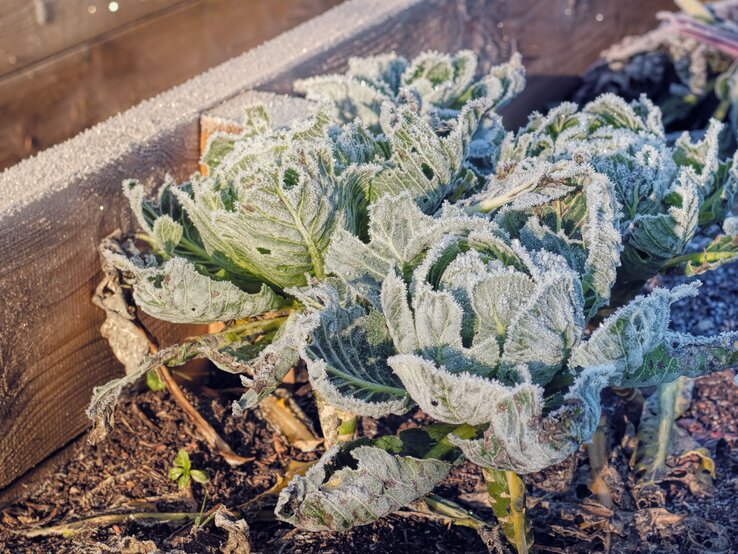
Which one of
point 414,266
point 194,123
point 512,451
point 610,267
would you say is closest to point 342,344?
point 414,266

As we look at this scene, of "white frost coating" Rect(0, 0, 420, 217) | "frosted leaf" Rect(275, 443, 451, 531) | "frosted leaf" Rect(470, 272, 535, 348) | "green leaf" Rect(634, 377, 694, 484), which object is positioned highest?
"white frost coating" Rect(0, 0, 420, 217)

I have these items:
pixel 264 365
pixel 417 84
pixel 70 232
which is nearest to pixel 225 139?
pixel 70 232

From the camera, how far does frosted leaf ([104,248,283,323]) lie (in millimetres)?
1411

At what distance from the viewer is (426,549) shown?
1.53m

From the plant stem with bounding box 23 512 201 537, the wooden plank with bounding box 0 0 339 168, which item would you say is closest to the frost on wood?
the plant stem with bounding box 23 512 201 537

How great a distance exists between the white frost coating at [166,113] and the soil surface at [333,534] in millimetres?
501

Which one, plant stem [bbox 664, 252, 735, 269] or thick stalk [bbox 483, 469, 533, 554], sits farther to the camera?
plant stem [bbox 664, 252, 735, 269]

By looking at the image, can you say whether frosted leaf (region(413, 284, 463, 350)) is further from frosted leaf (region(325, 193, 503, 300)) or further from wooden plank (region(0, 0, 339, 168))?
wooden plank (region(0, 0, 339, 168))

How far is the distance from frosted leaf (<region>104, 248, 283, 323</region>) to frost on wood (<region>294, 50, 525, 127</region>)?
0.54 m

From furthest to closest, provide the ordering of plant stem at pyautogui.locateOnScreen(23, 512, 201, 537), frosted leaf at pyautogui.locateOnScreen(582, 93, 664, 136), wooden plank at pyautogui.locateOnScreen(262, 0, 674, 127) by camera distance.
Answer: wooden plank at pyautogui.locateOnScreen(262, 0, 674, 127), frosted leaf at pyautogui.locateOnScreen(582, 93, 664, 136), plant stem at pyautogui.locateOnScreen(23, 512, 201, 537)

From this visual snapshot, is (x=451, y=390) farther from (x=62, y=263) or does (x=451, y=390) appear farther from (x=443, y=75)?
(x=443, y=75)

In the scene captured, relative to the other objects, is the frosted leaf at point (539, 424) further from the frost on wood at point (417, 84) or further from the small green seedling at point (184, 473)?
the frost on wood at point (417, 84)

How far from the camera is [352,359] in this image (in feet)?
4.37

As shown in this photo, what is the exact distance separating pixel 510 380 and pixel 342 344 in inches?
10.2
